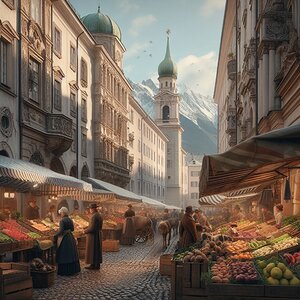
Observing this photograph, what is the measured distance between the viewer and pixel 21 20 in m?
22.5

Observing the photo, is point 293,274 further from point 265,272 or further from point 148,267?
point 148,267

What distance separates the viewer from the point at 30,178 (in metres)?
13.9

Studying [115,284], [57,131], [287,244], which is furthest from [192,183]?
[287,244]

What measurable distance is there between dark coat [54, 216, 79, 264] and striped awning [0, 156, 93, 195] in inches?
53.4

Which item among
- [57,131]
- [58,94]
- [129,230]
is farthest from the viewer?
[58,94]

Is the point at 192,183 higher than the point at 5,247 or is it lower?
lower

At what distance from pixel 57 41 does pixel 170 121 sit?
66129 millimetres

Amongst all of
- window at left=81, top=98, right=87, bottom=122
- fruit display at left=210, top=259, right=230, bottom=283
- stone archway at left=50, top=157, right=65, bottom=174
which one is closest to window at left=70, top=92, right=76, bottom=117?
window at left=81, top=98, right=87, bottom=122

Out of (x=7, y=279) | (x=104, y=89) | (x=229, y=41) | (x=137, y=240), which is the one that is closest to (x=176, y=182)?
(x=229, y=41)

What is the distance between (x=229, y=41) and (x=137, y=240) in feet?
78.8

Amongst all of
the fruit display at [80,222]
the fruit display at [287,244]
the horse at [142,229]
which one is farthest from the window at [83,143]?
the fruit display at [287,244]

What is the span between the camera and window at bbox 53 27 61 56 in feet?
94.0

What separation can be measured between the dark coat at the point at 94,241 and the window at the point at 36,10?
12.6m

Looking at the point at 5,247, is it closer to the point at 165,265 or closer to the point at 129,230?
the point at 165,265
